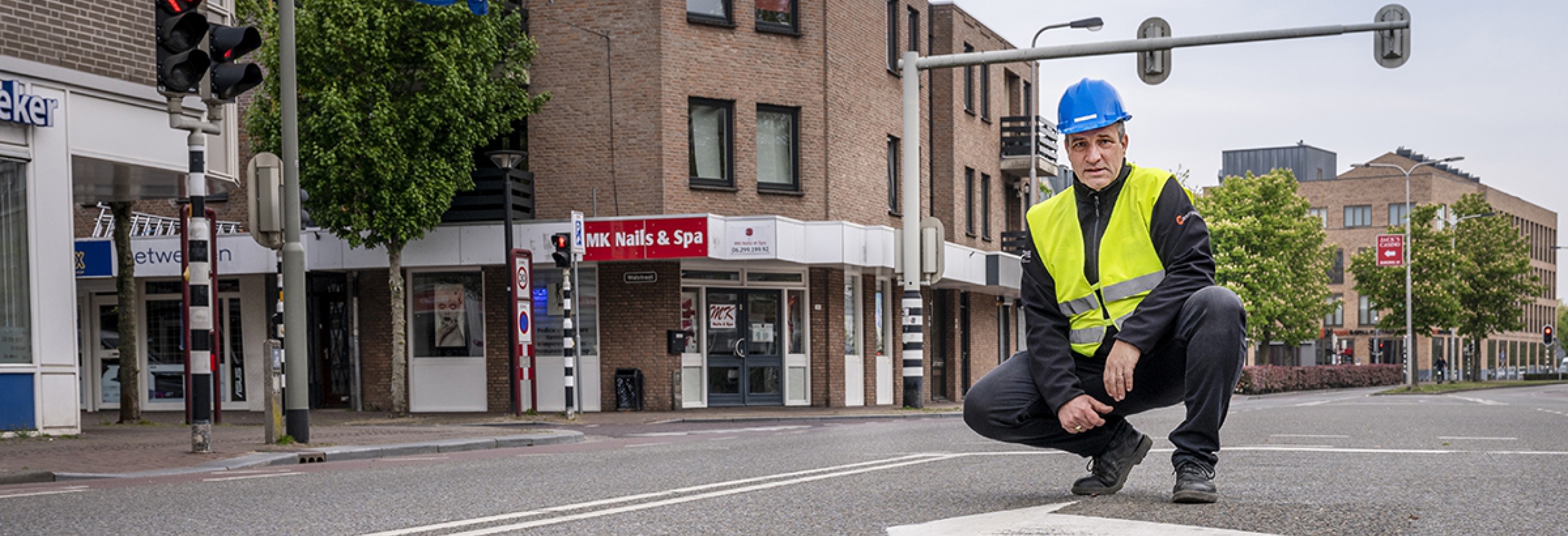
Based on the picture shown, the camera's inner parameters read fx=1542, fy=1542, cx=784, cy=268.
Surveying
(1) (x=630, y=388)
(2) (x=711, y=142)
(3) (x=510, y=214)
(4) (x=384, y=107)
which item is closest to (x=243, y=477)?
(3) (x=510, y=214)

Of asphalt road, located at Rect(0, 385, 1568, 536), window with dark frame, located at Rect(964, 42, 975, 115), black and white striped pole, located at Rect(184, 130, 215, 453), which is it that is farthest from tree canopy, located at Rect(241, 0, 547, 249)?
window with dark frame, located at Rect(964, 42, 975, 115)

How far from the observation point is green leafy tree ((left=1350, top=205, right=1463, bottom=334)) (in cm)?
6519

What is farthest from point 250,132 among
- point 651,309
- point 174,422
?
point 651,309

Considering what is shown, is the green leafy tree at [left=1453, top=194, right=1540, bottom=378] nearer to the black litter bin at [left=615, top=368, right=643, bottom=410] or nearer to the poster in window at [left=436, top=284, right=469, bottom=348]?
the black litter bin at [left=615, top=368, right=643, bottom=410]

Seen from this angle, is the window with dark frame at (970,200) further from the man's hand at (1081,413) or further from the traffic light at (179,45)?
the man's hand at (1081,413)

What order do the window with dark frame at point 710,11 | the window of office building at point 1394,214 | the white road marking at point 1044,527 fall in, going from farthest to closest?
1. the window of office building at point 1394,214
2. the window with dark frame at point 710,11
3. the white road marking at point 1044,527

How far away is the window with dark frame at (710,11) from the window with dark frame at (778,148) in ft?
5.63

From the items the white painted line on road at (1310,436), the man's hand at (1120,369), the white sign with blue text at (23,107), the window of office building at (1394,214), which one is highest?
the white sign with blue text at (23,107)

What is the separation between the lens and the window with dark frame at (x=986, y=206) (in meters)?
37.6

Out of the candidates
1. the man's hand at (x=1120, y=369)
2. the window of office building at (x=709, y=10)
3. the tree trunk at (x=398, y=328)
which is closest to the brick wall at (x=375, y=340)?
the tree trunk at (x=398, y=328)

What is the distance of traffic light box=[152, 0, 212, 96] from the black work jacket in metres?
8.61

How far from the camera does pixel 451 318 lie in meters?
28.4

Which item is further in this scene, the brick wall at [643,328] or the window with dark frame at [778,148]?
the window with dark frame at [778,148]

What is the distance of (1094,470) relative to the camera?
5.92 meters
